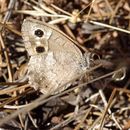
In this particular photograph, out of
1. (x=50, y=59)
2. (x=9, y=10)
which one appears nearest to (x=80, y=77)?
(x=50, y=59)

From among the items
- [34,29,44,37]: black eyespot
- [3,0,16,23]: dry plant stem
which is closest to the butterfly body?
[34,29,44,37]: black eyespot

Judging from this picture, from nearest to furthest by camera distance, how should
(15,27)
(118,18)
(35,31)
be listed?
(35,31)
(15,27)
(118,18)

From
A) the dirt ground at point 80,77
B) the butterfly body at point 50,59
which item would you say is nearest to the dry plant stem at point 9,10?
the dirt ground at point 80,77

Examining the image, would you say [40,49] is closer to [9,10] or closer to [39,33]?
[39,33]

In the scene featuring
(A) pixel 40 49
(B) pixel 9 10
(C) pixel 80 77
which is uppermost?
(B) pixel 9 10

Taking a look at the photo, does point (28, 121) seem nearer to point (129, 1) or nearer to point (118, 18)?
point (118, 18)

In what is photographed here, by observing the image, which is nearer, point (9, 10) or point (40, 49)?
point (40, 49)

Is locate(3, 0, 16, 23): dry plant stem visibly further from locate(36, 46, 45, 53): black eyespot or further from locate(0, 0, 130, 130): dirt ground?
locate(36, 46, 45, 53): black eyespot

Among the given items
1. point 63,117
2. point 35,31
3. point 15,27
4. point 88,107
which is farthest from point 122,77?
point 15,27

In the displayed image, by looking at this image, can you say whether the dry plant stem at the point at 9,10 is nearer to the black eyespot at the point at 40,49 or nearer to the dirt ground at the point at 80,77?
the dirt ground at the point at 80,77

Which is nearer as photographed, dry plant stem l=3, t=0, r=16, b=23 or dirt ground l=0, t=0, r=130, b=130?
dirt ground l=0, t=0, r=130, b=130

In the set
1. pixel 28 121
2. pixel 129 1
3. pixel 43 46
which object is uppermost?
pixel 129 1
